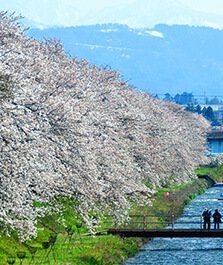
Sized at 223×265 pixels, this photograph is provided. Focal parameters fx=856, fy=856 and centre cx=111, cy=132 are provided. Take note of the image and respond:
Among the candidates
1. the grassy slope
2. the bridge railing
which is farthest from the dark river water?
the bridge railing

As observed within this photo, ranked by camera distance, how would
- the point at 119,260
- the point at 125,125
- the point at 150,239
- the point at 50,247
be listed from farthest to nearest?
the point at 125,125 < the point at 150,239 < the point at 119,260 < the point at 50,247

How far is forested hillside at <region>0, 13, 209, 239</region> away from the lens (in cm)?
2822

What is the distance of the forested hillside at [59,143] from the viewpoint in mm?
28219

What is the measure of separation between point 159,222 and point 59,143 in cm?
1733

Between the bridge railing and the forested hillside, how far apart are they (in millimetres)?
1859

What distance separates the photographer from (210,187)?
11144 cm

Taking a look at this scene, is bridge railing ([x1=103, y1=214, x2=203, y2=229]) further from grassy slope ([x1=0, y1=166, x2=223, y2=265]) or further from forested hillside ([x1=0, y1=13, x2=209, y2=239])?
forested hillside ([x1=0, y1=13, x2=209, y2=239])

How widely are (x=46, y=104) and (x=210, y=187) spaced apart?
77.9 metres

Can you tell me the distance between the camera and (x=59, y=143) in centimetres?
3472

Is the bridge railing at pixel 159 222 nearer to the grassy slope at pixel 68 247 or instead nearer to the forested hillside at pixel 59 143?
the grassy slope at pixel 68 247

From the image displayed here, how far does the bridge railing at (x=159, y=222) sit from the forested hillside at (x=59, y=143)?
1859 millimetres

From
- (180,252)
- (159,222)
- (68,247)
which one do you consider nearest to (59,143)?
(68,247)

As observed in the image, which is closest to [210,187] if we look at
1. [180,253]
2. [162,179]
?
[162,179]

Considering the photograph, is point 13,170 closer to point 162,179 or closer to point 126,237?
point 126,237
